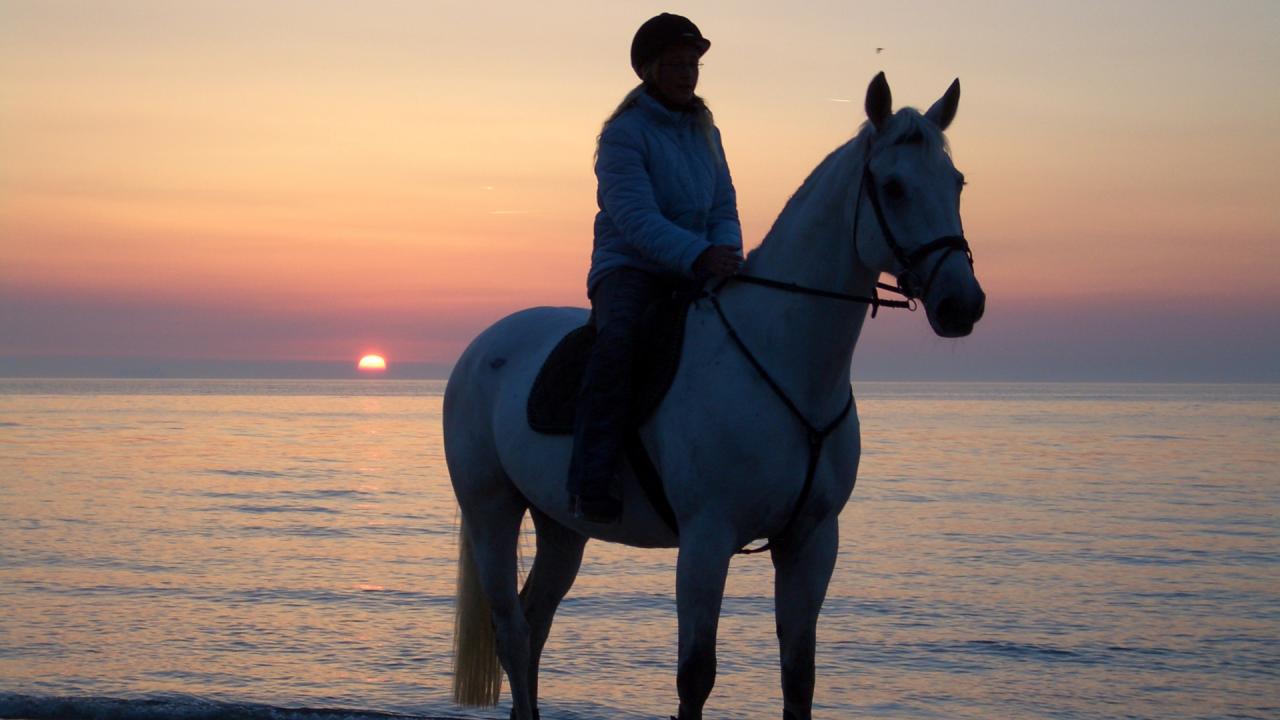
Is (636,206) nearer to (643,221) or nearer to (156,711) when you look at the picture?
(643,221)

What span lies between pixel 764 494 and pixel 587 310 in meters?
1.68

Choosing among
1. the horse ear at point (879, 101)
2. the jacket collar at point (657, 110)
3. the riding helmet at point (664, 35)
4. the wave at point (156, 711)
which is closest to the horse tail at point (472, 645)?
the wave at point (156, 711)

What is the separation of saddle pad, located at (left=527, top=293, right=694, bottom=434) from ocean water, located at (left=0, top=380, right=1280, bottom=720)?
262 centimetres

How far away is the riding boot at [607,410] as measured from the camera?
170 inches

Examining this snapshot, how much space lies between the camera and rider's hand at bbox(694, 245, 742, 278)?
4.27m

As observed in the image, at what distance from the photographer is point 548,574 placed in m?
5.57

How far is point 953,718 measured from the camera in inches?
319

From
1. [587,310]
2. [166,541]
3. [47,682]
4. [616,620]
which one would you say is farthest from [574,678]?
[166,541]

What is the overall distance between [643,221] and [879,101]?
0.96m

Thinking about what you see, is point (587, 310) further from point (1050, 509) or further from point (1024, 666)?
point (1050, 509)

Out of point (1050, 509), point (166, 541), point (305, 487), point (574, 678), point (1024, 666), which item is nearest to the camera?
point (574, 678)

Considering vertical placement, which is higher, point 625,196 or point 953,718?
point 625,196

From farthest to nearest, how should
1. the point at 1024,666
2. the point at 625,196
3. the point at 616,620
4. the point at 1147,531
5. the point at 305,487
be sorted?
the point at 305,487, the point at 1147,531, the point at 616,620, the point at 1024,666, the point at 625,196

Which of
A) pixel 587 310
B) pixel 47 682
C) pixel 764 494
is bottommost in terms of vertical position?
pixel 47 682
